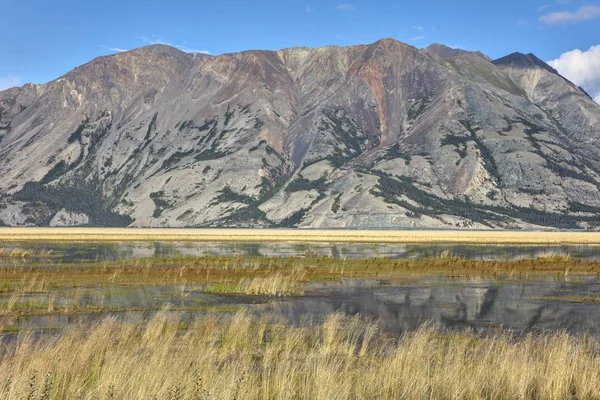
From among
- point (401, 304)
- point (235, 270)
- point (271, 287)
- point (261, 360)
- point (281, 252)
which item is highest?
point (261, 360)

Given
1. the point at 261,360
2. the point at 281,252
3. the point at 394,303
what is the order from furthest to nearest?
the point at 281,252 < the point at 394,303 < the point at 261,360

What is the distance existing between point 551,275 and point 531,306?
2460cm

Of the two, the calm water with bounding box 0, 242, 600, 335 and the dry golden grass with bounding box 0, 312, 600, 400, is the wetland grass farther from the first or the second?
the dry golden grass with bounding box 0, 312, 600, 400

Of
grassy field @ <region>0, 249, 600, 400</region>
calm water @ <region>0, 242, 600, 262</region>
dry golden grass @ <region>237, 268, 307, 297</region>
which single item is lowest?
calm water @ <region>0, 242, 600, 262</region>

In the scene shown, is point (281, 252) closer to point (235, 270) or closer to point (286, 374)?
point (235, 270)

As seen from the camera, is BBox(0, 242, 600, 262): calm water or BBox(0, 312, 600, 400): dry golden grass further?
BBox(0, 242, 600, 262): calm water

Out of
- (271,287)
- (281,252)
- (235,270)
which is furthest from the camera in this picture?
(281,252)

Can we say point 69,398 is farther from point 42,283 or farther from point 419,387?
point 42,283

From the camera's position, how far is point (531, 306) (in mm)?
38531

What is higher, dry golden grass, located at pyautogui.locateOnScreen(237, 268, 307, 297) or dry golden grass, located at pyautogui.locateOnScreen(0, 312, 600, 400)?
dry golden grass, located at pyautogui.locateOnScreen(0, 312, 600, 400)

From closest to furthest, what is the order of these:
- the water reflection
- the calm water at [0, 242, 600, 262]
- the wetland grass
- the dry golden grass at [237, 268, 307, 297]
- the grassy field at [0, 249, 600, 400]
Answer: the grassy field at [0, 249, 600, 400], the water reflection, the dry golden grass at [237, 268, 307, 297], the wetland grass, the calm water at [0, 242, 600, 262]

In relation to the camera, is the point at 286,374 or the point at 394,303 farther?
the point at 394,303

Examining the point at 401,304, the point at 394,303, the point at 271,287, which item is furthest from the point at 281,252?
the point at 401,304

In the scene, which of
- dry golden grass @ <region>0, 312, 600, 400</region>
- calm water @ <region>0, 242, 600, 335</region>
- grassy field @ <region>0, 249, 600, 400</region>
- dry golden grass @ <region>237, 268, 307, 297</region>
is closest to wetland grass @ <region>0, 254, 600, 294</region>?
dry golden grass @ <region>237, 268, 307, 297</region>
